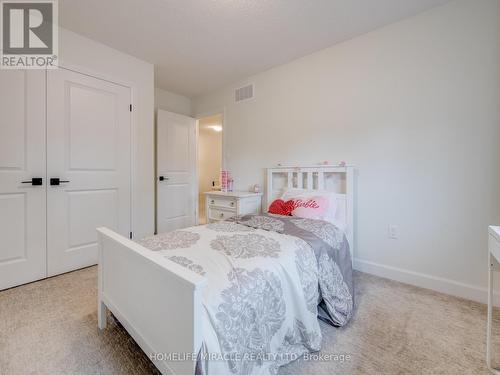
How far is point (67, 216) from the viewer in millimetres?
2289

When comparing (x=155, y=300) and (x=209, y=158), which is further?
(x=209, y=158)

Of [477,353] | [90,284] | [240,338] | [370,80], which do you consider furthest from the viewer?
[370,80]

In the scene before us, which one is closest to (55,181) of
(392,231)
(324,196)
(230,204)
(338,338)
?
(230,204)

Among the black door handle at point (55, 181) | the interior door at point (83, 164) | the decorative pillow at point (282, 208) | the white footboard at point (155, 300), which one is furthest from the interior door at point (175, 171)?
the white footboard at point (155, 300)

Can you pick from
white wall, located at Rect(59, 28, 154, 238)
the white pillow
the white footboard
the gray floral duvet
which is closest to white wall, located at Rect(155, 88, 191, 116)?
white wall, located at Rect(59, 28, 154, 238)

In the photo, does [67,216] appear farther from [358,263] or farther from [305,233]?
[358,263]

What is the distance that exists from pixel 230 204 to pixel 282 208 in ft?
2.70

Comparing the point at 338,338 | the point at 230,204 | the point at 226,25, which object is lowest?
the point at 338,338

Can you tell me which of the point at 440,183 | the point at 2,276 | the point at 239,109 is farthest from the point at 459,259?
the point at 2,276

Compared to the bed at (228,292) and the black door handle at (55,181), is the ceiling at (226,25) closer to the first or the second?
the black door handle at (55,181)

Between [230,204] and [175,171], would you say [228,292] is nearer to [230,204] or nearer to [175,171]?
[230,204]

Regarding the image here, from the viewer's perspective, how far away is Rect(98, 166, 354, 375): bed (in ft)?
2.68

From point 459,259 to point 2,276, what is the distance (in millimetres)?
3901

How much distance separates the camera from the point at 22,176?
2.01m
